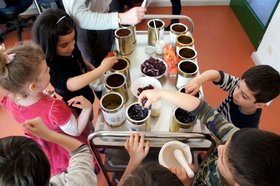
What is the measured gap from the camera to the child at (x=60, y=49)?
3.17 ft

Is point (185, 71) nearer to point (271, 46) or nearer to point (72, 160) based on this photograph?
point (72, 160)

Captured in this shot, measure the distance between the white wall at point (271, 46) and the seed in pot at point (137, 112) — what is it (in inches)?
59.5

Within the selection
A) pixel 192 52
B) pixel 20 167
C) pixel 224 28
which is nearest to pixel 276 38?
pixel 224 28

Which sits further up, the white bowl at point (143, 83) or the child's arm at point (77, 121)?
the white bowl at point (143, 83)

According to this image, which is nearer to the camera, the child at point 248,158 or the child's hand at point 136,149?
the child at point 248,158

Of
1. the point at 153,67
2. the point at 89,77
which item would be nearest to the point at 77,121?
the point at 89,77

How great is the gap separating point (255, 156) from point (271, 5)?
194 centimetres

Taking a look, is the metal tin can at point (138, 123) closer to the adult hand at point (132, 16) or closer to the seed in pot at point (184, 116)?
the seed in pot at point (184, 116)

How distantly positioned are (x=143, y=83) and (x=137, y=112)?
192 millimetres

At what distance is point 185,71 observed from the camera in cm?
100

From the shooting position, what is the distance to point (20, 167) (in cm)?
52

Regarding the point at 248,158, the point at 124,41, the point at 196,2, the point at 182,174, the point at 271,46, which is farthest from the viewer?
the point at 196,2

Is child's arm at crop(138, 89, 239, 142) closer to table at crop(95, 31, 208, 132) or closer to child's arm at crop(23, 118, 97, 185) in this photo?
table at crop(95, 31, 208, 132)

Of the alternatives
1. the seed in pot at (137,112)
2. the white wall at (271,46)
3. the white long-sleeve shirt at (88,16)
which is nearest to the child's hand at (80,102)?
the seed in pot at (137,112)
